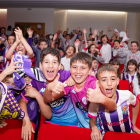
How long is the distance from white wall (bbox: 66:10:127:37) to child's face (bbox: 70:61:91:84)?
10.0 m

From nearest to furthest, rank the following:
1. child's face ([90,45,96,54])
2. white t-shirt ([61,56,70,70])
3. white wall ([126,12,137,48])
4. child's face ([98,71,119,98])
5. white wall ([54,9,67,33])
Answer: child's face ([98,71,119,98]), white t-shirt ([61,56,70,70]), child's face ([90,45,96,54]), white wall ([54,9,67,33]), white wall ([126,12,137,48])

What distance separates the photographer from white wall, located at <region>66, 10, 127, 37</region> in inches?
429

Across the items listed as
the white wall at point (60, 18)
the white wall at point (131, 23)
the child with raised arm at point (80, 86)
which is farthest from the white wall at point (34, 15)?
the child with raised arm at point (80, 86)

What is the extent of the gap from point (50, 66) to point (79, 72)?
0.32 m

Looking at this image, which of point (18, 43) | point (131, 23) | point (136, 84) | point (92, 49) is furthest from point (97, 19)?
point (18, 43)

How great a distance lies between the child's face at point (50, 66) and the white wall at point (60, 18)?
8.31 m

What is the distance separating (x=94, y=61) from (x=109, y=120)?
223cm

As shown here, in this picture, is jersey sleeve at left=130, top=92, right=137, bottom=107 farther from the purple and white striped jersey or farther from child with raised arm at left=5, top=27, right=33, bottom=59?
child with raised arm at left=5, top=27, right=33, bottom=59

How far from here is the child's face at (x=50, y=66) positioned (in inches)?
64.6

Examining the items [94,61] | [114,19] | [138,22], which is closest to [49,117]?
[94,61]

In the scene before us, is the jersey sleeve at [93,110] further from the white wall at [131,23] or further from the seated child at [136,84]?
the white wall at [131,23]

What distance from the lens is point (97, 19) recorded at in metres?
11.0

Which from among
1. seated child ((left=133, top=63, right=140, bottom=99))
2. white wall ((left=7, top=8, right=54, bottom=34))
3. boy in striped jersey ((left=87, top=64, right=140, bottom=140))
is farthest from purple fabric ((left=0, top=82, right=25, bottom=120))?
white wall ((left=7, top=8, right=54, bottom=34))

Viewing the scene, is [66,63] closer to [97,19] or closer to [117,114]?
[117,114]
